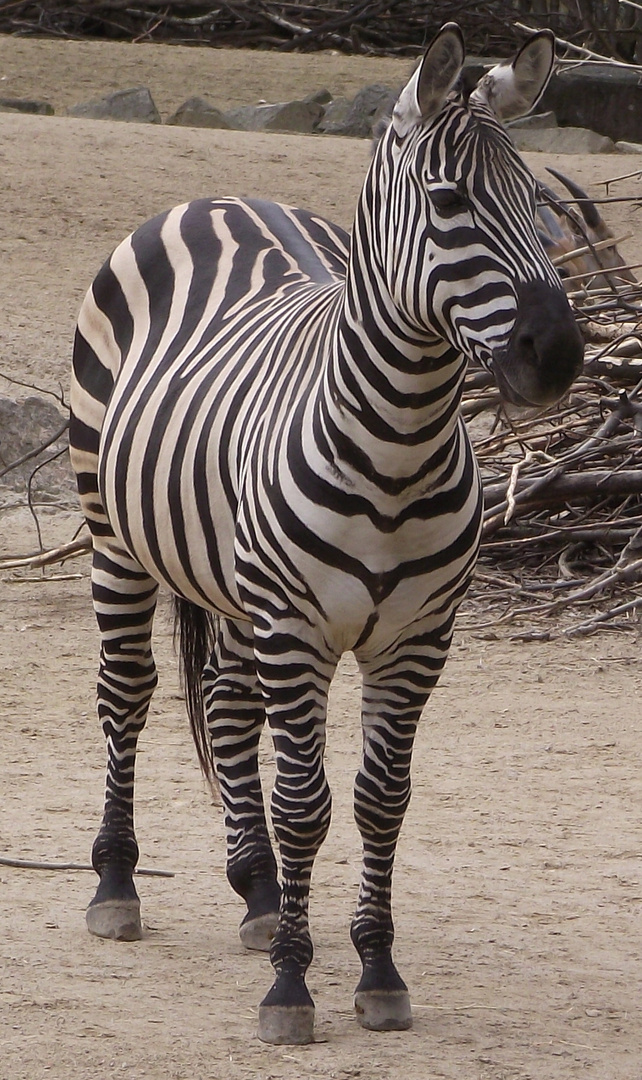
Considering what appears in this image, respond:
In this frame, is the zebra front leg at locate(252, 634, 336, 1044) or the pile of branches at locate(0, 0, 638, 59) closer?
the zebra front leg at locate(252, 634, 336, 1044)

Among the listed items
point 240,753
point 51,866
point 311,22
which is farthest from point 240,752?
point 311,22

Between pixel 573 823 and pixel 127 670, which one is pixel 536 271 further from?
pixel 573 823

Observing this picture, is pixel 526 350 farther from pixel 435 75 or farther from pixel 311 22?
pixel 311 22

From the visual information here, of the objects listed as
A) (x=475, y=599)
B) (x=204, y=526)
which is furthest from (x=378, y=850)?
(x=475, y=599)

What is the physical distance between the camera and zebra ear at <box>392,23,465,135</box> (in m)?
2.37

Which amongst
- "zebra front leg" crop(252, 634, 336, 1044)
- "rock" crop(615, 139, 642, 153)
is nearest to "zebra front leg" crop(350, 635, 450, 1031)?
"zebra front leg" crop(252, 634, 336, 1044)

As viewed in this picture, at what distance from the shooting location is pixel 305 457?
272cm

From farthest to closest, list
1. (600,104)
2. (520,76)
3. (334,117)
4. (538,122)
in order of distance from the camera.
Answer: (600,104) < (538,122) < (334,117) < (520,76)

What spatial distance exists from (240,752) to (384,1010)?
0.86m

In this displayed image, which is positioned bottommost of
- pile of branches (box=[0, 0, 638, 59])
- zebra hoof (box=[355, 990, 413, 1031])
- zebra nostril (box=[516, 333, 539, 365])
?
zebra hoof (box=[355, 990, 413, 1031])

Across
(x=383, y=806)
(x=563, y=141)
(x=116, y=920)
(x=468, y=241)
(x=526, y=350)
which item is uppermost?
(x=468, y=241)

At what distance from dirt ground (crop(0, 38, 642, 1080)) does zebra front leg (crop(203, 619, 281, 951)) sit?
184 millimetres

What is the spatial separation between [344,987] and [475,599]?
10.8 ft

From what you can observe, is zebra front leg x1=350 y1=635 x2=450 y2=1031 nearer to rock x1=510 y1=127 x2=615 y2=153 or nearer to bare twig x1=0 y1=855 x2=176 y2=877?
bare twig x1=0 y1=855 x2=176 y2=877
